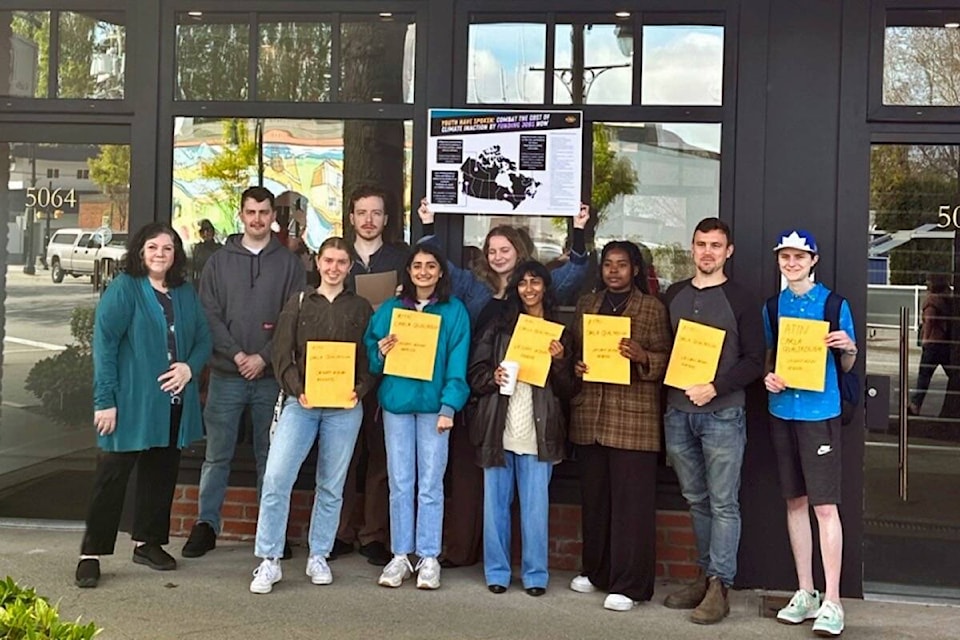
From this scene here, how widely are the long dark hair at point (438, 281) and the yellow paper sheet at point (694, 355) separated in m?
1.23

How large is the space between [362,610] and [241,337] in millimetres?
1778

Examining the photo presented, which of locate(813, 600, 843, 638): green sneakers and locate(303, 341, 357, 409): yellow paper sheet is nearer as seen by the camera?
locate(813, 600, 843, 638): green sneakers

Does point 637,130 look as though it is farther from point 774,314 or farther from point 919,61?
point 919,61

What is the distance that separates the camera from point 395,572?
5473mm

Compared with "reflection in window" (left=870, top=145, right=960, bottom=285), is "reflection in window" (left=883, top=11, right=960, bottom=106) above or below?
above

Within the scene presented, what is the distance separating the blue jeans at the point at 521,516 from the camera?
5.37m

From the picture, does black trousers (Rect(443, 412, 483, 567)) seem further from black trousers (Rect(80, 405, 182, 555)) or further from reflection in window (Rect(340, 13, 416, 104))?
reflection in window (Rect(340, 13, 416, 104))

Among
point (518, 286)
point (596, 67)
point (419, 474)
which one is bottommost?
point (419, 474)

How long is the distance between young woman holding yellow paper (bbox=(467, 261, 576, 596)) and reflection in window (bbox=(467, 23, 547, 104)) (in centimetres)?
124

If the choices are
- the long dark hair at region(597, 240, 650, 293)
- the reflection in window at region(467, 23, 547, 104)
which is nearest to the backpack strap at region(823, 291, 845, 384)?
the long dark hair at region(597, 240, 650, 293)

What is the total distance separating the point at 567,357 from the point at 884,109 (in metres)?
2.27

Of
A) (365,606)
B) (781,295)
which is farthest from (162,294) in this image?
(781,295)

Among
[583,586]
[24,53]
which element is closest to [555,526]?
[583,586]

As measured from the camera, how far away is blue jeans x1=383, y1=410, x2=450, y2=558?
5.43 m
